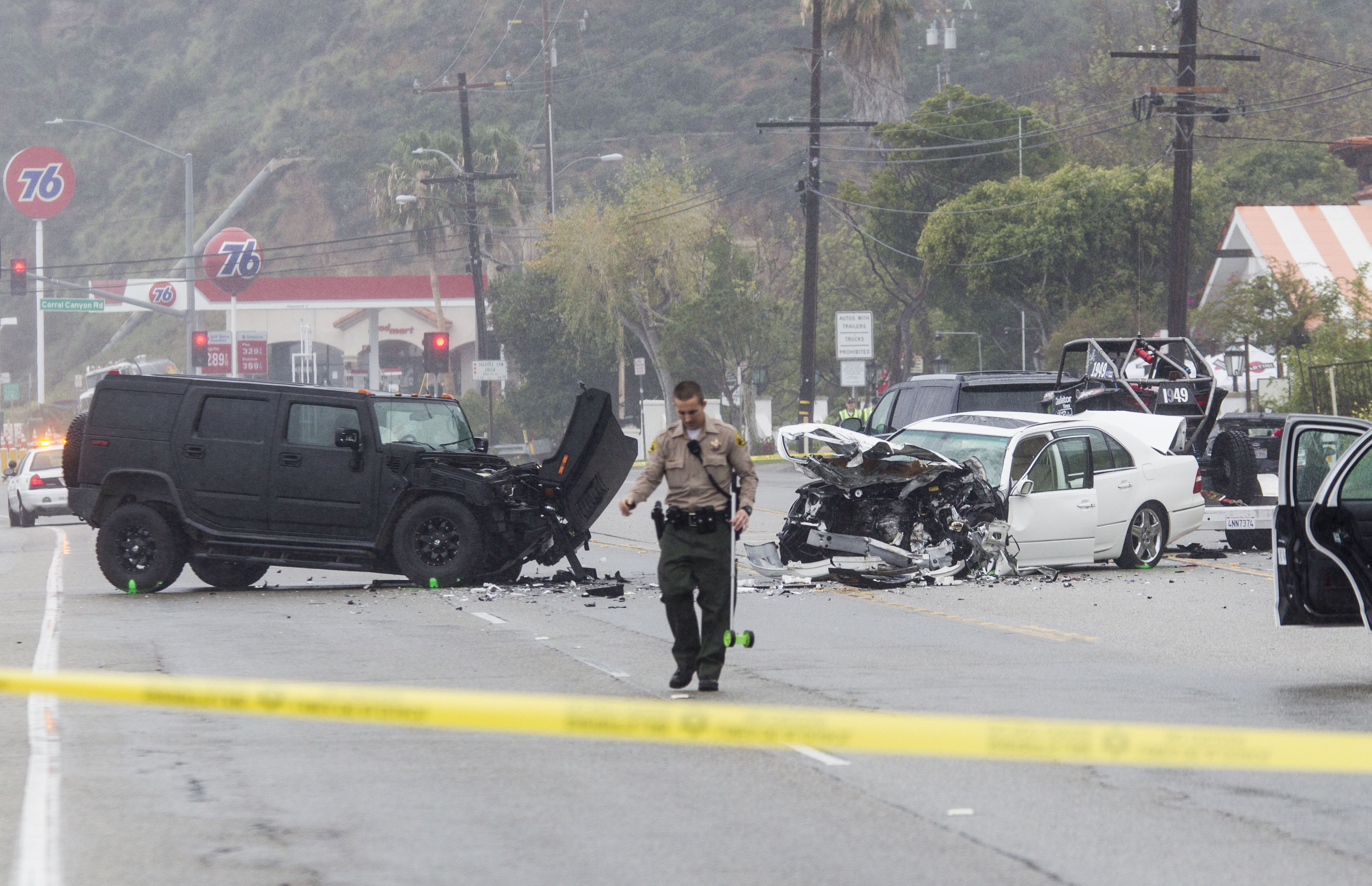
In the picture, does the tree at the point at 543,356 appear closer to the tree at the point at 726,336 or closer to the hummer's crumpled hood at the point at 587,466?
the tree at the point at 726,336

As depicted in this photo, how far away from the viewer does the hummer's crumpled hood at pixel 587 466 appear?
15828 mm

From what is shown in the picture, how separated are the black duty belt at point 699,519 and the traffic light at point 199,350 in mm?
47889

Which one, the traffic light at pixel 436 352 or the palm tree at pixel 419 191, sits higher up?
the palm tree at pixel 419 191

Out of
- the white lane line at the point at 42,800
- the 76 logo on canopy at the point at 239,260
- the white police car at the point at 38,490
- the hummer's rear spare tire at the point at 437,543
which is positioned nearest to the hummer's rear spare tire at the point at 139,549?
the hummer's rear spare tire at the point at 437,543

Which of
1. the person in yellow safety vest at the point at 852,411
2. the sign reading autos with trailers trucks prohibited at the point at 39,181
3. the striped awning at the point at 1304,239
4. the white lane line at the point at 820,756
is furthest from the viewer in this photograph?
the sign reading autos with trailers trucks prohibited at the point at 39,181

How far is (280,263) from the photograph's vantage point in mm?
126125

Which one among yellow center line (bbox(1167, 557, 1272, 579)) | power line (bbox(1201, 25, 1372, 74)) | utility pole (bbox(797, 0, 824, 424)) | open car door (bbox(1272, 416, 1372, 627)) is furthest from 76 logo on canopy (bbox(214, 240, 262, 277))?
open car door (bbox(1272, 416, 1372, 627))

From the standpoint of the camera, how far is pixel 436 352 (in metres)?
43.5

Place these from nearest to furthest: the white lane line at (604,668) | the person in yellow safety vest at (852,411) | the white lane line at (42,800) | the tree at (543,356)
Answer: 1. the white lane line at (42,800)
2. the white lane line at (604,668)
3. the person in yellow safety vest at (852,411)
4. the tree at (543,356)

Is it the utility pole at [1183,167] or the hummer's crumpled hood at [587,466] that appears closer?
the hummer's crumpled hood at [587,466]

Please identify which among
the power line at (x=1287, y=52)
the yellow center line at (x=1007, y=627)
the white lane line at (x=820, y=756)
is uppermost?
the power line at (x=1287, y=52)

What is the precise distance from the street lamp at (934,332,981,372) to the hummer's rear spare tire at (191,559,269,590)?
44.6 m

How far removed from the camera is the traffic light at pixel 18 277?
4478 cm

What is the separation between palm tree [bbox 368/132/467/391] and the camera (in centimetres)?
7150
